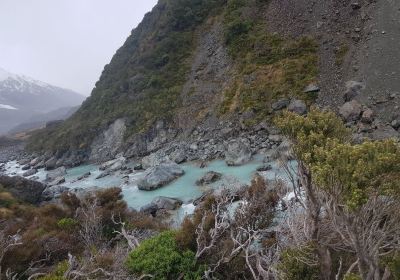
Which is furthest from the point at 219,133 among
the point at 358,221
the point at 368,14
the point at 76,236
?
the point at 358,221

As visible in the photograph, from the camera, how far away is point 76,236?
19.7 m

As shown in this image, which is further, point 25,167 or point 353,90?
point 25,167

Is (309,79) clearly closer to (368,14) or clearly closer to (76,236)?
(368,14)

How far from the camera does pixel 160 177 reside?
3391 cm

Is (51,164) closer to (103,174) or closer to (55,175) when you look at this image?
(55,175)

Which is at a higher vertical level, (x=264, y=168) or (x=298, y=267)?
(x=298, y=267)

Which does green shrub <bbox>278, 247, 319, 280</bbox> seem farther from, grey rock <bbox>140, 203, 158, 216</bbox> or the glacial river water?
grey rock <bbox>140, 203, 158, 216</bbox>

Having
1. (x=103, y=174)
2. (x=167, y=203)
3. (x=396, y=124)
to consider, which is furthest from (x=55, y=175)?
(x=396, y=124)

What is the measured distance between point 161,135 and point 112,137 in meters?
11.2

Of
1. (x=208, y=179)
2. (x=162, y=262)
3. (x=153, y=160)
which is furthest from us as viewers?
(x=153, y=160)

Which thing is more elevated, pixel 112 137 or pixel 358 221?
pixel 358 221

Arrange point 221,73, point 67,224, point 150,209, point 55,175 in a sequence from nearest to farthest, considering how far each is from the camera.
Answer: point 67,224
point 150,209
point 55,175
point 221,73

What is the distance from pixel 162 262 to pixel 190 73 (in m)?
49.0

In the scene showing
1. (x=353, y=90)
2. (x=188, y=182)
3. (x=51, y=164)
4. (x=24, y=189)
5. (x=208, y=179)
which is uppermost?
(x=353, y=90)
